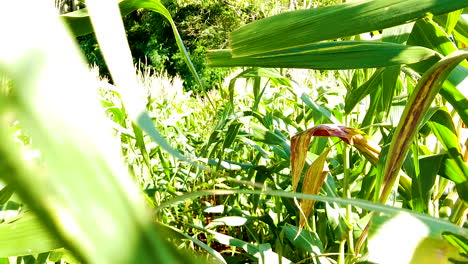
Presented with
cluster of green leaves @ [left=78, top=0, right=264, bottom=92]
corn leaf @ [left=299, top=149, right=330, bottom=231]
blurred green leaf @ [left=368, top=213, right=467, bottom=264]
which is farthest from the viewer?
cluster of green leaves @ [left=78, top=0, right=264, bottom=92]

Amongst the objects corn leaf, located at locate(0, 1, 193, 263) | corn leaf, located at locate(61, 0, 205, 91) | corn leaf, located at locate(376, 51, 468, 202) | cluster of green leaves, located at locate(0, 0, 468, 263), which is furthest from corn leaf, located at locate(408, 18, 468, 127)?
corn leaf, located at locate(0, 1, 193, 263)

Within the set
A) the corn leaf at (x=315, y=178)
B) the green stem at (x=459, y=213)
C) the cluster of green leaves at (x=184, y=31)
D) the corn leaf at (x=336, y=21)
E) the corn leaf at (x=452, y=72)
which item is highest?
the corn leaf at (x=336, y=21)

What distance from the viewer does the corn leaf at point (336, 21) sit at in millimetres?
420

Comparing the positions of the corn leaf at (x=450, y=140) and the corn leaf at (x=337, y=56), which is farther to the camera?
the corn leaf at (x=450, y=140)

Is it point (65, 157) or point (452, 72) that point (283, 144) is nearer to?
point (452, 72)

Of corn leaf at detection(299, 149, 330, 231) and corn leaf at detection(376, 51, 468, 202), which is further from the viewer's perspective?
corn leaf at detection(299, 149, 330, 231)

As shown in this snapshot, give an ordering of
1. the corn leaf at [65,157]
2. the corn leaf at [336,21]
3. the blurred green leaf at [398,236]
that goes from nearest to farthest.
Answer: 1. the corn leaf at [65,157]
2. the blurred green leaf at [398,236]
3. the corn leaf at [336,21]

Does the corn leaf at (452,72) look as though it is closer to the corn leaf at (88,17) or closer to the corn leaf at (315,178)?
the corn leaf at (315,178)

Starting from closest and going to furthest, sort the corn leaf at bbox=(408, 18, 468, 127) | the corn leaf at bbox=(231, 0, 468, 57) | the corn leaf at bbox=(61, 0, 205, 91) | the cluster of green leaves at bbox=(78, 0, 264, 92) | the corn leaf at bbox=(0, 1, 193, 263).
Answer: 1. the corn leaf at bbox=(0, 1, 193, 263)
2. the corn leaf at bbox=(231, 0, 468, 57)
3. the corn leaf at bbox=(61, 0, 205, 91)
4. the corn leaf at bbox=(408, 18, 468, 127)
5. the cluster of green leaves at bbox=(78, 0, 264, 92)

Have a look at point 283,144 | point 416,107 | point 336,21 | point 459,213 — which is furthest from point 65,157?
point 283,144

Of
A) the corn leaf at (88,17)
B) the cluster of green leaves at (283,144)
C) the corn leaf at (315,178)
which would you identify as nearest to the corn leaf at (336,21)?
the cluster of green leaves at (283,144)

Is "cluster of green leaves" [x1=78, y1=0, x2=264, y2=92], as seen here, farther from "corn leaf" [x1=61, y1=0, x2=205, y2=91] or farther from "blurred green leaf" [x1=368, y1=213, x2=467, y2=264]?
"blurred green leaf" [x1=368, y1=213, x2=467, y2=264]

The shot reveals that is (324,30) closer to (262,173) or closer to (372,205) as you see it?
(372,205)

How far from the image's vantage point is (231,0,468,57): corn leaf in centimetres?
42
